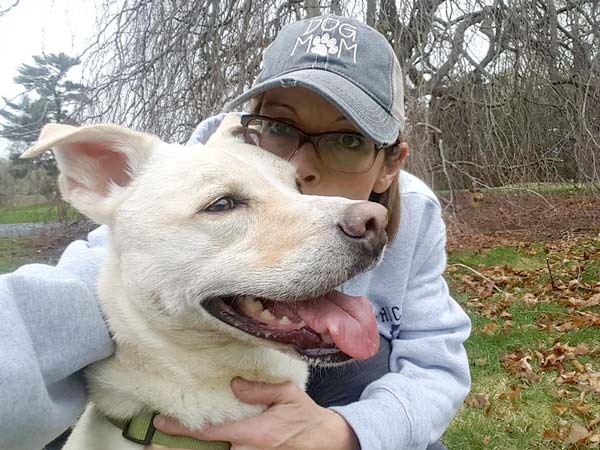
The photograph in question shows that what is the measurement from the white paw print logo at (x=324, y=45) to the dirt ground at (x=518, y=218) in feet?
14.5

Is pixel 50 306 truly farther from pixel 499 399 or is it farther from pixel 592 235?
pixel 592 235

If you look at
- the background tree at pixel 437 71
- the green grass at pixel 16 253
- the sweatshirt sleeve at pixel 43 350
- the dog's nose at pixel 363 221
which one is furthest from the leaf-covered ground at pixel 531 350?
the green grass at pixel 16 253

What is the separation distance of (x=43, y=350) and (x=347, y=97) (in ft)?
3.98

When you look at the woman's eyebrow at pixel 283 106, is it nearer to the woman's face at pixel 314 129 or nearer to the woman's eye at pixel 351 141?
the woman's face at pixel 314 129

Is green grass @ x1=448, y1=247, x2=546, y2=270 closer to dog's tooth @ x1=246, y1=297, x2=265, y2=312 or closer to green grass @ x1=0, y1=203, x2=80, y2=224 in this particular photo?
green grass @ x1=0, y1=203, x2=80, y2=224

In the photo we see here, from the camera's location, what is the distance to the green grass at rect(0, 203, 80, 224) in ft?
15.5

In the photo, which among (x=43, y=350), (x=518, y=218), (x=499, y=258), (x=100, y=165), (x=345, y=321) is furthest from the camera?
(x=499, y=258)

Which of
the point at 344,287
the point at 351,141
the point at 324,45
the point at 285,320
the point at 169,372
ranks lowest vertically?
the point at 169,372

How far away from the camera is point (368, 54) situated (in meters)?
2.25

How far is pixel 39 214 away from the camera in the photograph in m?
4.86

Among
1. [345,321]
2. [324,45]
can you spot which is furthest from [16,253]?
[345,321]

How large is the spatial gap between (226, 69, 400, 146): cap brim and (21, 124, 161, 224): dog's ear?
17.7 inches

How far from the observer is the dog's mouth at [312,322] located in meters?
1.61

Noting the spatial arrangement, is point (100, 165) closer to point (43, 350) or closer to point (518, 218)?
point (43, 350)
